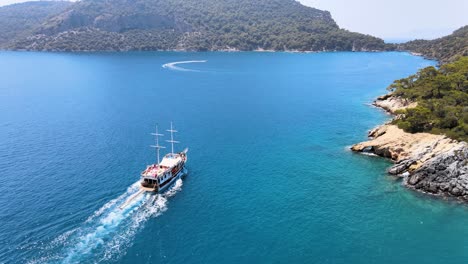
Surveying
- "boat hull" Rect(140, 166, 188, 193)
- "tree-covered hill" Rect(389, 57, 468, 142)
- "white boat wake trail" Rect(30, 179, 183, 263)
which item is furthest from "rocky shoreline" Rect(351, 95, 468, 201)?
"white boat wake trail" Rect(30, 179, 183, 263)

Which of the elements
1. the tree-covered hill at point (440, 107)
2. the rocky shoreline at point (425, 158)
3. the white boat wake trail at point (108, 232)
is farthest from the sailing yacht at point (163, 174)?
the tree-covered hill at point (440, 107)

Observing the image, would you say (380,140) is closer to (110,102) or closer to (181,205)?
(181,205)

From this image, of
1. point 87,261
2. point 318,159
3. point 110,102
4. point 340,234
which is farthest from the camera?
point 110,102

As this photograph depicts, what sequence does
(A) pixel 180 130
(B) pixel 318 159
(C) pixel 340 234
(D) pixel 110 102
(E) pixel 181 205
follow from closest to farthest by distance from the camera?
(C) pixel 340 234, (E) pixel 181 205, (B) pixel 318 159, (A) pixel 180 130, (D) pixel 110 102

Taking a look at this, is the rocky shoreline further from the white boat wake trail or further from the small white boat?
the white boat wake trail

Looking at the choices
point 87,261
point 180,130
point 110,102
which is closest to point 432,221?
point 87,261

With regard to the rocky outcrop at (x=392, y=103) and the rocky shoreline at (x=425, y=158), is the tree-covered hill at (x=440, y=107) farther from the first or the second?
the rocky shoreline at (x=425, y=158)
